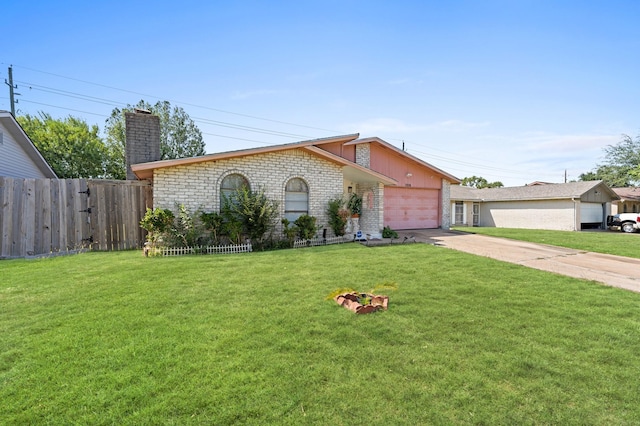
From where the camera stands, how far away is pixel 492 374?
262 centimetres

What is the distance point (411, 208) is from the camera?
16.3 meters

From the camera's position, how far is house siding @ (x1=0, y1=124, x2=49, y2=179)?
1020 cm

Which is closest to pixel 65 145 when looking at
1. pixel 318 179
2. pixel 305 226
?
pixel 318 179

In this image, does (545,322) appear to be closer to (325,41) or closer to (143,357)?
(143,357)

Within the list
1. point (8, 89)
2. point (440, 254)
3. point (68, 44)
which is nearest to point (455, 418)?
point (440, 254)

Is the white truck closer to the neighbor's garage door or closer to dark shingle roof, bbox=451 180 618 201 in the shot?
the neighbor's garage door

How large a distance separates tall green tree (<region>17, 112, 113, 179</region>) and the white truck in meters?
42.4

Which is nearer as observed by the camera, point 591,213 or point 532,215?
point 591,213

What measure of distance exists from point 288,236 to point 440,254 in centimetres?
504

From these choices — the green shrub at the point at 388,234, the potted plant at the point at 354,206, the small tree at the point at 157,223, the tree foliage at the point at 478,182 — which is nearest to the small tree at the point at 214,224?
the small tree at the point at 157,223

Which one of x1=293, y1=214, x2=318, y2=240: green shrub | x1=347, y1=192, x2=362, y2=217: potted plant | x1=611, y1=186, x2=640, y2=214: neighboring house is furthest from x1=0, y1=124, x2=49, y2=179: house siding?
x1=611, y1=186, x2=640, y2=214: neighboring house

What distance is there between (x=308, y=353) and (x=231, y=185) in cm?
794

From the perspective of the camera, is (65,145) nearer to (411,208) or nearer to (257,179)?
(257,179)

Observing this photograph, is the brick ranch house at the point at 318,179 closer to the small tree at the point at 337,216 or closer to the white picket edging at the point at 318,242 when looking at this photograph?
the small tree at the point at 337,216
